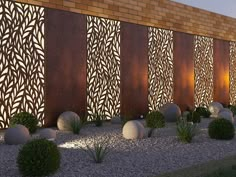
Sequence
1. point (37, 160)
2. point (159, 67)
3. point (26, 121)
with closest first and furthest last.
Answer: point (37, 160) → point (26, 121) → point (159, 67)

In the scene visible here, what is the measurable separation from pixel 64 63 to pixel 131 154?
22.9ft

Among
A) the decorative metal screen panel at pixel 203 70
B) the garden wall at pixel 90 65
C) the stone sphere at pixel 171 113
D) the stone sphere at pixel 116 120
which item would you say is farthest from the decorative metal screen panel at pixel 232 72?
the stone sphere at pixel 116 120

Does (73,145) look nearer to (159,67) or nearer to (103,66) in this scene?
(103,66)

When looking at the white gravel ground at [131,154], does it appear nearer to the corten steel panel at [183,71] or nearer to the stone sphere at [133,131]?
the stone sphere at [133,131]

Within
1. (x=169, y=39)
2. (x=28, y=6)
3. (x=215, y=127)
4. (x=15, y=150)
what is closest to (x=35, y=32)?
(x=28, y=6)

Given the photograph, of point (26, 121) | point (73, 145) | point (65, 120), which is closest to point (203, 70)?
point (65, 120)

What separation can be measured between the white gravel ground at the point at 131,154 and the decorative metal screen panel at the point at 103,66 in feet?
13.1

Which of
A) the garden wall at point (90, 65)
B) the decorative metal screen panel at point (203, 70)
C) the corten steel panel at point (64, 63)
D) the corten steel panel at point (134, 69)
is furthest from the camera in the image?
the decorative metal screen panel at point (203, 70)

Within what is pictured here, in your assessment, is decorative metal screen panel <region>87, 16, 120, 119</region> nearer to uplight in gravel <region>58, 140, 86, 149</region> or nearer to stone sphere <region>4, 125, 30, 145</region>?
uplight in gravel <region>58, 140, 86, 149</region>

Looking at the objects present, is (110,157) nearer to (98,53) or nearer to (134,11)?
(98,53)

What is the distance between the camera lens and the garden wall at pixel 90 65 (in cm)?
1359

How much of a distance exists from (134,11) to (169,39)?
301 centimetres

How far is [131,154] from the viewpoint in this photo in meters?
9.05

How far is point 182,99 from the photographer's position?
2150 cm
